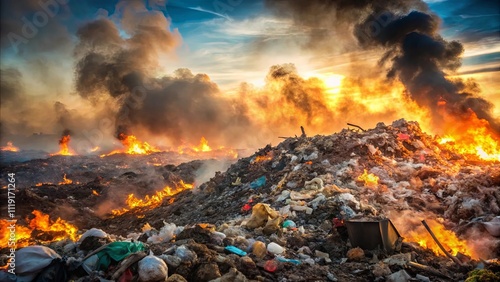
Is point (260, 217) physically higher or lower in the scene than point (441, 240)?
higher

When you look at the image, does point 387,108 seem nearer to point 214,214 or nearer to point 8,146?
point 214,214

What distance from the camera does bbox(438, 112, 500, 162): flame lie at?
1358 cm

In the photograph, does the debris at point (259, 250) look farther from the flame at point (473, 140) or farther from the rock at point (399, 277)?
the flame at point (473, 140)

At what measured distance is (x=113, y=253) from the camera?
406cm

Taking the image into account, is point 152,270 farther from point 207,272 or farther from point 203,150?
point 203,150

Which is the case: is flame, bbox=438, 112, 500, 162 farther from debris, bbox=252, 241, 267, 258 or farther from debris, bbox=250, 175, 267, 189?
debris, bbox=252, 241, 267, 258

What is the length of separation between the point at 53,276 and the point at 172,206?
9.78 m

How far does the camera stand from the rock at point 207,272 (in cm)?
365

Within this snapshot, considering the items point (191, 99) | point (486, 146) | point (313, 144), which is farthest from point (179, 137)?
point (486, 146)

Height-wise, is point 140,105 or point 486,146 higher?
point 140,105

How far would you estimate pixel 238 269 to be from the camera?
4.03 m

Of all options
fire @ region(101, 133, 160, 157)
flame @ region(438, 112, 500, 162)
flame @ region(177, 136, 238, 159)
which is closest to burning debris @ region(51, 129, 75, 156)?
fire @ region(101, 133, 160, 157)

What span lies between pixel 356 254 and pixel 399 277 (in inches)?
34.7

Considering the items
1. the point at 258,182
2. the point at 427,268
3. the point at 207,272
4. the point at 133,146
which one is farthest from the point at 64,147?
the point at 427,268
